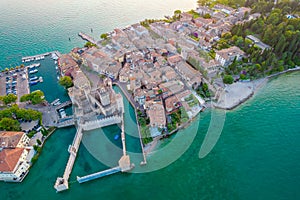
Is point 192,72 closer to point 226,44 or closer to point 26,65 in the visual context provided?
point 226,44

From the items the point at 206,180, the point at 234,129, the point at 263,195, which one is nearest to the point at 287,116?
the point at 234,129

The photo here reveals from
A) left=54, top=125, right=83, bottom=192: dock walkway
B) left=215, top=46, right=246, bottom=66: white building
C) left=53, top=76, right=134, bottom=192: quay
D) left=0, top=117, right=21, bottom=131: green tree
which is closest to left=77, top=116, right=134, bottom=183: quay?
left=54, top=125, right=83, bottom=192: dock walkway

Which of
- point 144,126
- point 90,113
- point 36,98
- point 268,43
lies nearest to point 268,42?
point 268,43

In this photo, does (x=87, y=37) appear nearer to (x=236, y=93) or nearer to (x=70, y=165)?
(x=70, y=165)

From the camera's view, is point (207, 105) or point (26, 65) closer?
point (207, 105)

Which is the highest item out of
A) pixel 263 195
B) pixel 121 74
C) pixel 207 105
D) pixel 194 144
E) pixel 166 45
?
pixel 166 45

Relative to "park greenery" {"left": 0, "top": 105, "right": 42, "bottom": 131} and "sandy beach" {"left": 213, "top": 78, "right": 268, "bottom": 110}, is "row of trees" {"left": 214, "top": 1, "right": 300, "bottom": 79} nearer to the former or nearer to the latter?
"sandy beach" {"left": 213, "top": 78, "right": 268, "bottom": 110}

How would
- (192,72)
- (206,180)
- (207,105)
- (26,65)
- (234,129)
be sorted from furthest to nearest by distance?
(26,65), (192,72), (207,105), (234,129), (206,180)
